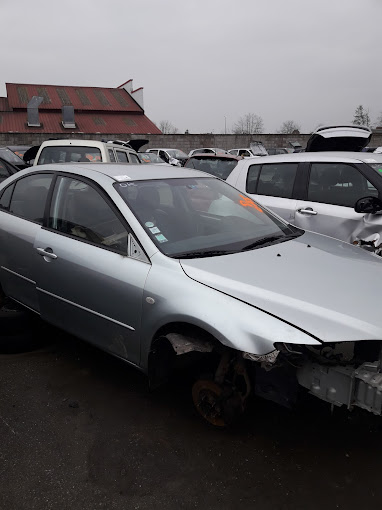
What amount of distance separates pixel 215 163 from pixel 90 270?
20.7 ft

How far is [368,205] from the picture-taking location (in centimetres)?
427

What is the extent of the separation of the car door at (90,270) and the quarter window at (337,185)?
275 cm

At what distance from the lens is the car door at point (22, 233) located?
3496 millimetres

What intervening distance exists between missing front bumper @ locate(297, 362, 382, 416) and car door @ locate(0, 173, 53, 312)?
225 centimetres

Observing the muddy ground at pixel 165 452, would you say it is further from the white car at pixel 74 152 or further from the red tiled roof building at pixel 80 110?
the red tiled roof building at pixel 80 110

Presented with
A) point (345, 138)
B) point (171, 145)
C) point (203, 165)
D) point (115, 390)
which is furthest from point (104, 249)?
point (171, 145)

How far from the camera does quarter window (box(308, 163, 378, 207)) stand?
15.1 feet

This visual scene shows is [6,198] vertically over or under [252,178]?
under

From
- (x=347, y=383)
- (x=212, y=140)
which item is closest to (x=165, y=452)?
(x=347, y=383)

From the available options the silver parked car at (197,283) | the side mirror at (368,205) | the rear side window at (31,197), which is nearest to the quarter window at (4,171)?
the rear side window at (31,197)

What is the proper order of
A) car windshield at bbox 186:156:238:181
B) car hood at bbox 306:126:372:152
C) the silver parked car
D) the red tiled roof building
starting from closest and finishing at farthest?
the silver parked car < car hood at bbox 306:126:372:152 < car windshield at bbox 186:156:238:181 < the red tiled roof building

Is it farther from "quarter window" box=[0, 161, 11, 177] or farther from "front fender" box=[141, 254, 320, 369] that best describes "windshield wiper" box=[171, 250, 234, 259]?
"quarter window" box=[0, 161, 11, 177]

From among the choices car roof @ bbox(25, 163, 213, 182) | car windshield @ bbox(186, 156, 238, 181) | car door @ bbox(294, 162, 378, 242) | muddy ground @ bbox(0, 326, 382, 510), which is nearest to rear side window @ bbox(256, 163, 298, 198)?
car door @ bbox(294, 162, 378, 242)

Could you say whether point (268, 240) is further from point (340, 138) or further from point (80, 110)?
point (80, 110)
